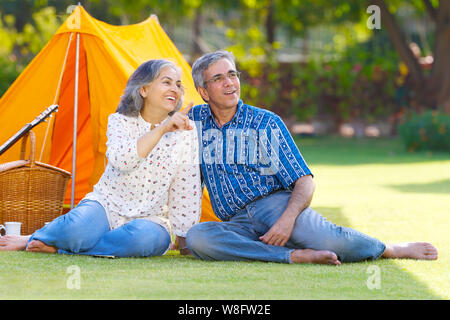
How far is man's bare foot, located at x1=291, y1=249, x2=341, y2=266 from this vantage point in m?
3.93

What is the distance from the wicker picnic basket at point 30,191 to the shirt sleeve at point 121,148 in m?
0.96

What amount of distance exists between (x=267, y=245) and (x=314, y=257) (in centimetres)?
26

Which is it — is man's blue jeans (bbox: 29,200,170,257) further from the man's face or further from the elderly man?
the man's face

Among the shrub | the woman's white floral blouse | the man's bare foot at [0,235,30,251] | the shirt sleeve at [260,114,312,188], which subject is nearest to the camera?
the shirt sleeve at [260,114,312,188]

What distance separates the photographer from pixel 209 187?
4.23 m

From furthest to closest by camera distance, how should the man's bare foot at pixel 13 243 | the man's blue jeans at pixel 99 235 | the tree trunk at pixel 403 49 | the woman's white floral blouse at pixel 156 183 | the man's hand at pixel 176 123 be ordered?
the tree trunk at pixel 403 49, the man's bare foot at pixel 13 243, the woman's white floral blouse at pixel 156 183, the man's blue jeans at pixel 99 235, the man's hand at pixel 176 123

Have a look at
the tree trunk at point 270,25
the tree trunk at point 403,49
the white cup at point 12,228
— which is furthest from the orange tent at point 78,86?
the tree trunk at point 270,25

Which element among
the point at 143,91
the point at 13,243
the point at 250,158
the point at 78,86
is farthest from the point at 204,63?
the point at 78,86

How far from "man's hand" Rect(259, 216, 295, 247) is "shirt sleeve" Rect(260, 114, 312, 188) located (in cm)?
22

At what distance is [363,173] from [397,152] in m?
3.84

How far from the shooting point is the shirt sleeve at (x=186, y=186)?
4273 millimetres

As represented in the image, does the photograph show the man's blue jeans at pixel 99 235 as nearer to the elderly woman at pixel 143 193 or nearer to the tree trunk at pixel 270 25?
the elderly woman at pixel 143 193

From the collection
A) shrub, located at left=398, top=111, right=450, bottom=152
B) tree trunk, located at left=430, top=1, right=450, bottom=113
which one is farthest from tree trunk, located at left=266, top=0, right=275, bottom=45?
shrub, located at left=398, top=111, right=450, bottom=152
